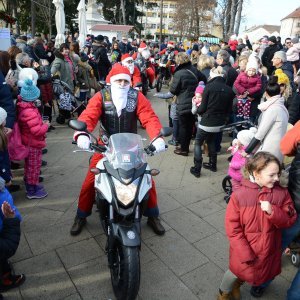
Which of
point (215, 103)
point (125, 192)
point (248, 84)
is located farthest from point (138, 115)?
point (248, 84)

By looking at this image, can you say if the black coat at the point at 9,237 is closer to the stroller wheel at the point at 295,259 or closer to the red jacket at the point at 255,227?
the red jacket at the point at 255,227

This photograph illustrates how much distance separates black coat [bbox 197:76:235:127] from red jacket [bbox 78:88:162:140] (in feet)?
6.07

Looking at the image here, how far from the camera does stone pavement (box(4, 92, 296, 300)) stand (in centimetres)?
288

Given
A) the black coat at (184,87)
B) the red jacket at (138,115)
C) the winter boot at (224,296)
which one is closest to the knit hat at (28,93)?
the red jacket at (138,115)

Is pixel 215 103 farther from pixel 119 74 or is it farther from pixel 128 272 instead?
pixel 128 272

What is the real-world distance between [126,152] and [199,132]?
305cm

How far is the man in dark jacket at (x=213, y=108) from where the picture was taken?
510 cm

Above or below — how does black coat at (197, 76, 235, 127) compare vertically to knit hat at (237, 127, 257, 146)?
above

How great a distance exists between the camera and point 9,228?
239 centimetres

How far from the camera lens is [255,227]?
2.42 meters

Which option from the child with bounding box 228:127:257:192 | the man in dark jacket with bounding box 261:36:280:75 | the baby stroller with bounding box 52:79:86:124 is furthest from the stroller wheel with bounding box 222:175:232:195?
the man in dark jacket with bounding box 261:36:280:75

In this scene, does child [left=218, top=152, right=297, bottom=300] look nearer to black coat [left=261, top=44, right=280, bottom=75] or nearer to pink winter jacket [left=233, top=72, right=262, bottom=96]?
pink winter jacket [left=233, top=72, right=262, bottom=96]

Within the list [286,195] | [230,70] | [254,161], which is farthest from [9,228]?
[230,70]

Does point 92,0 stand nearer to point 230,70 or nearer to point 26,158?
point 230,70
